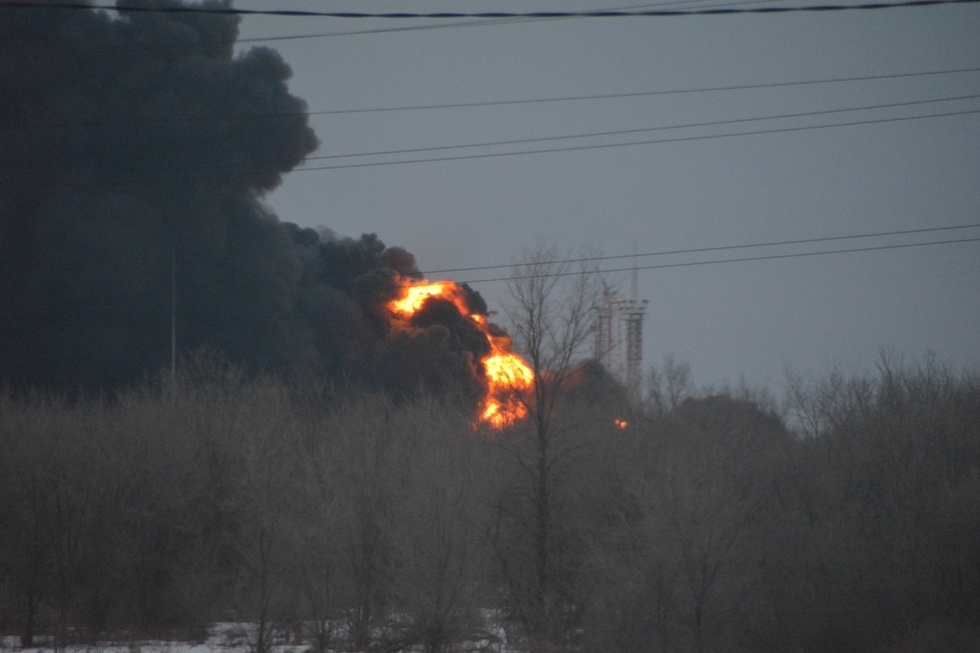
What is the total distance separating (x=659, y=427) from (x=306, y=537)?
43.7 feet

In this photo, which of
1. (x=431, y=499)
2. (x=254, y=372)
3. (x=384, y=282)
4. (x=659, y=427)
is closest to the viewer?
(x=431, y=499)

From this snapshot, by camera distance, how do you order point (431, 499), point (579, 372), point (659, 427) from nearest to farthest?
point (431, 499) < point (579, 372) < point (659, 427)

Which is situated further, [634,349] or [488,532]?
[634,349]

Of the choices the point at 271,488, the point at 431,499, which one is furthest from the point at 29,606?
the point at 431,499

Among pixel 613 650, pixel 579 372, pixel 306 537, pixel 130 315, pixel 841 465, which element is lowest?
pixel 613 650

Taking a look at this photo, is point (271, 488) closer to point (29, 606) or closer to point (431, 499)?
point (431, 499)

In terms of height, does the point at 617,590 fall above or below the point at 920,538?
below

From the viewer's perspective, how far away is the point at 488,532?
78.5 feet

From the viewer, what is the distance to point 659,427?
3033 centimetres

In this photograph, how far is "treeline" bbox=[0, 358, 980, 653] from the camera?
2123 cm

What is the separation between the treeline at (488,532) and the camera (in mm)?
21234

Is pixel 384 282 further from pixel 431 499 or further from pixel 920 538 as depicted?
pixel 920 538

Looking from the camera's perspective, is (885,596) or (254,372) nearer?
(885,596)

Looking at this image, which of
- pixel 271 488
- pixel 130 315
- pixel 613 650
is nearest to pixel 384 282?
pixel 130 315
